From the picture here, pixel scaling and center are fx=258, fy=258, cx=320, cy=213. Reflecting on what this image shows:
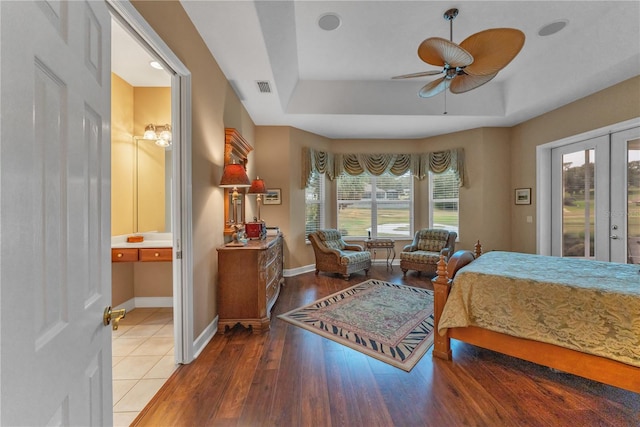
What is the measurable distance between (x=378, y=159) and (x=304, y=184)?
183 centimetres

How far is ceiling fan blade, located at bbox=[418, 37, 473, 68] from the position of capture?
6.70ft

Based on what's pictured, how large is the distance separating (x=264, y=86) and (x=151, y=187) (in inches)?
77.1

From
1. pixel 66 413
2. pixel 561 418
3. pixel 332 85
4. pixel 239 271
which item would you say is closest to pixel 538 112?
pixel 332 85

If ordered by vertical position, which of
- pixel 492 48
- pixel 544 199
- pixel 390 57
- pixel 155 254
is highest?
pixel 390 57

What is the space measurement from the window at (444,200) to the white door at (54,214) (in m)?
5.93

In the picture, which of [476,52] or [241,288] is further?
[241,288]

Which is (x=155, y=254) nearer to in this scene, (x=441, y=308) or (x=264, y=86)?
(x=264, y=86)

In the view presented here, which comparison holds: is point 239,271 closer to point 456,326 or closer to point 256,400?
point 256,400

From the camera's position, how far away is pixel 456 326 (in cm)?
214

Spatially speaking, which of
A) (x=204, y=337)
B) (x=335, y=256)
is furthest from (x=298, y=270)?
(x=204, y=337)

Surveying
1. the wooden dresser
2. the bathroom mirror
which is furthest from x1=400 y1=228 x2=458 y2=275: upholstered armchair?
the bathroom mirror

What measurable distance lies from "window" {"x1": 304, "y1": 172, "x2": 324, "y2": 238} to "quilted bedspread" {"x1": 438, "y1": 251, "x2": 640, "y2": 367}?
361 centimetres

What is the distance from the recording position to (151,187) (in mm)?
3301

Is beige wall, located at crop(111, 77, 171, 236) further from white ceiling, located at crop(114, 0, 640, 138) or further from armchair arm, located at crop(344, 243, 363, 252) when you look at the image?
armchair arm, located at crop(344, 243, 363, 252)
